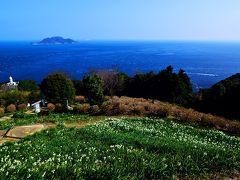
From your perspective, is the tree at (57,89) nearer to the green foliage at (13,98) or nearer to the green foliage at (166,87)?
the green foliage at (13,98)

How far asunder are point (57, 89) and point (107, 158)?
28.9 meters

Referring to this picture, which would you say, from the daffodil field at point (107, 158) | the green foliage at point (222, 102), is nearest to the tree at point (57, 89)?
the green foliage at point (222, 102)

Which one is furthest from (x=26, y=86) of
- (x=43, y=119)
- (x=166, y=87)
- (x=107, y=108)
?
(x=43, y=119)

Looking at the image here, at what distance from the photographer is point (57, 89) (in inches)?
1633

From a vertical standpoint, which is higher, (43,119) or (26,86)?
(43,119)

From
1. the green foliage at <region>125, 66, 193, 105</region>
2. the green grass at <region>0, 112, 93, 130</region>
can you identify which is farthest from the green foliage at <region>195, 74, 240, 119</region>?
the green grass at <region>0, 112, 93, 130</region>

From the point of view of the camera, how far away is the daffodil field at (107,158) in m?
11.1

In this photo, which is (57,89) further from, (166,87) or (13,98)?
(166,87)

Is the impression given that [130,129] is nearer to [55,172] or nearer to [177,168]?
[177,168]

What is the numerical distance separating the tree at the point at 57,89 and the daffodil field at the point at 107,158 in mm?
21255

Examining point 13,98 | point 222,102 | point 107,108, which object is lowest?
point 13,98

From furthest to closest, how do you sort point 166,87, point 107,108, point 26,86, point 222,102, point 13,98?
point 26,86 → point 166,87 → point 13,98 → point 222,102 → point 107,108

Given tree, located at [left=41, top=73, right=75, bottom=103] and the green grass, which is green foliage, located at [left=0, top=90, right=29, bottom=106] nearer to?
tree, located at [left=41, top=73, right=75, bottom=103]

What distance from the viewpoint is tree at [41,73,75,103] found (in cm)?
4134
